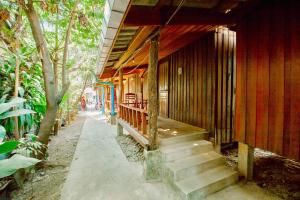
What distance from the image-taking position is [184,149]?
351cm

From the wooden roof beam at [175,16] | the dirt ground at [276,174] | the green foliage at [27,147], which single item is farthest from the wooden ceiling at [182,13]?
the dirt ground at [276,174]

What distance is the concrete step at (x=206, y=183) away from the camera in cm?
268

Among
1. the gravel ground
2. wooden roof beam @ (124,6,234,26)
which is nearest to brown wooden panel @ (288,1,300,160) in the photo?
wooden roof beam @ (124,6,234,26)

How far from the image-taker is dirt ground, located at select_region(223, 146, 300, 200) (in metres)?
2.92

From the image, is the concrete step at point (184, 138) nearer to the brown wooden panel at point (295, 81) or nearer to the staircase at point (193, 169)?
the staircase at point (193, 169)

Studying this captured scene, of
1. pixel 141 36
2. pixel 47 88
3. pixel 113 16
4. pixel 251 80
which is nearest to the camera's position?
pixel 113 16

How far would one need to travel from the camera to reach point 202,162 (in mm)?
3232

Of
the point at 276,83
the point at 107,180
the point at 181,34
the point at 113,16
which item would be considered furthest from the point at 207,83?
the point at 107,180

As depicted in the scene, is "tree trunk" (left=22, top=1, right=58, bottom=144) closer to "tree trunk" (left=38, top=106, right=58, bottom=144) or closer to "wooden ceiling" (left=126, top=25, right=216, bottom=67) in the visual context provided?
"tree trunk" (left=38, top=106, right=58, bottom=144)

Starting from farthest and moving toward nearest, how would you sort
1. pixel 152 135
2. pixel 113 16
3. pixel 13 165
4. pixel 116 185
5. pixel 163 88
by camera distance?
1. pixel 163 88
2. pixel 152 135
3. pixel 116 185
4. pixel 113 16
5. pixel 13 165

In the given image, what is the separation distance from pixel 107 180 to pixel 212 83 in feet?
11.1

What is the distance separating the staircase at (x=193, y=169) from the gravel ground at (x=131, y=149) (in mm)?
1317

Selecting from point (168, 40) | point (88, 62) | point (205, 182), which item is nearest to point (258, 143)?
point (205, 182)

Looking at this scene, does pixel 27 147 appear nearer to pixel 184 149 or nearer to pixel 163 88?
pixel 184 149
